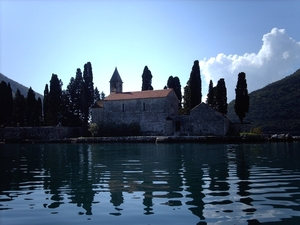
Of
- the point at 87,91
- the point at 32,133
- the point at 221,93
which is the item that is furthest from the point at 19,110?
the point at 221,93

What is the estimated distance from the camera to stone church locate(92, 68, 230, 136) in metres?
43.8

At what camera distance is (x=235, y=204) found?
6930 millimetres

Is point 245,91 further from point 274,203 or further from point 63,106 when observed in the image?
point 274,203

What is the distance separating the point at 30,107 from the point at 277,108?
43478 mm

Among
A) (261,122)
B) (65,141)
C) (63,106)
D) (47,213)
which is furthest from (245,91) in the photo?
(47,213)

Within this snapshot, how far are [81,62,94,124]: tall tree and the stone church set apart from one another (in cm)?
189

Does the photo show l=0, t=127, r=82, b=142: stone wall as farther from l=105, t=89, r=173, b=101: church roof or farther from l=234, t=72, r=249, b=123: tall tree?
l=234, t=72, r=249, b=123: tall tree

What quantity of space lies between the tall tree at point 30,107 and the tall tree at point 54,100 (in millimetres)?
4227

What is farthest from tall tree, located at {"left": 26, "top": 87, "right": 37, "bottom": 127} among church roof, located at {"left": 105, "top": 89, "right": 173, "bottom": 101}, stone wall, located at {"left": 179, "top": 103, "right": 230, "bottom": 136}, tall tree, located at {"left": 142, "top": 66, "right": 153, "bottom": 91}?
stone wall, located at {"left": 179, "top": 103, "right": 230, "bottom": 136}

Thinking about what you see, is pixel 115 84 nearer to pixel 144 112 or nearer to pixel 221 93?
pixel 144 112

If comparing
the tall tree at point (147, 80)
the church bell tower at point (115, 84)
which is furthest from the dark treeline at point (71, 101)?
the tall tree at point (147, 80)

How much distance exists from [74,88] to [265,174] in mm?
47414

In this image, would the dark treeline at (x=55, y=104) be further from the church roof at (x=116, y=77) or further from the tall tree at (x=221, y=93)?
the tall tree at (x=221, y=93)

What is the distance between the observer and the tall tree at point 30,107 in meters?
51.6
